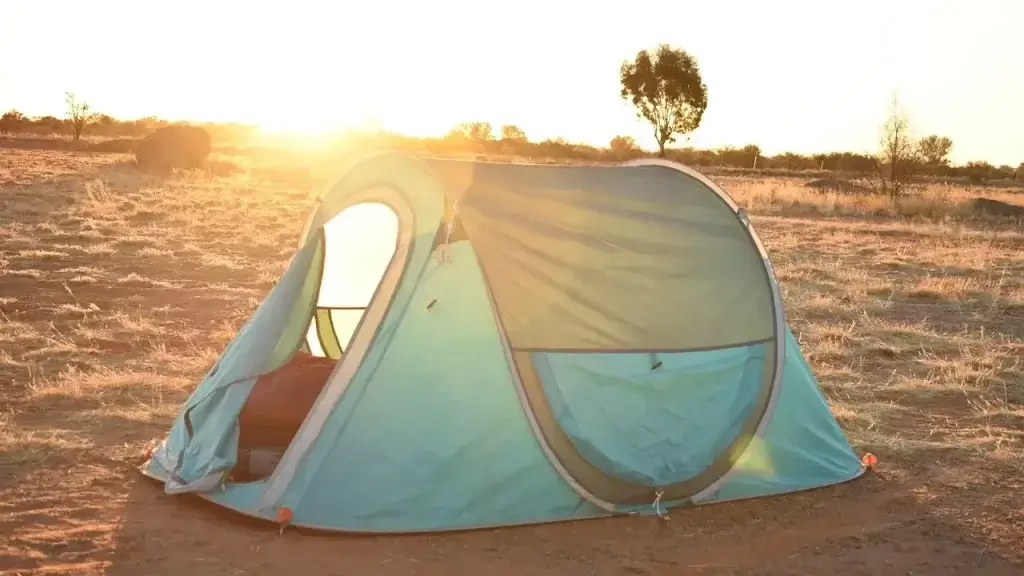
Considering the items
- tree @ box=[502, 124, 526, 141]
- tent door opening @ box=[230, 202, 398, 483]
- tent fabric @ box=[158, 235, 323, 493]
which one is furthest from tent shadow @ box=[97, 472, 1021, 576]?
tree @ box=[502, 124, 526, 141]

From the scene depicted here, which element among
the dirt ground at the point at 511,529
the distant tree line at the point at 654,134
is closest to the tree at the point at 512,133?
the distant tree line at the point at 654,134

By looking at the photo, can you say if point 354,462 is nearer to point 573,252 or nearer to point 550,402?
point 550,402

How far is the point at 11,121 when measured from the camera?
53.7 metres

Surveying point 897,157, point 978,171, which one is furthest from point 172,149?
point 978,171

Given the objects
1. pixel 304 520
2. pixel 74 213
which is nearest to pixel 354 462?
pixel 304 520

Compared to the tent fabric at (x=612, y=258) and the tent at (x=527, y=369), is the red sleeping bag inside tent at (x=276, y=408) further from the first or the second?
the tent fabric at (x=612, y=258)

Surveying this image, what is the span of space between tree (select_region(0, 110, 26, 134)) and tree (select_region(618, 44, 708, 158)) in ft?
110

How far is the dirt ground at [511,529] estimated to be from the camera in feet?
16.1

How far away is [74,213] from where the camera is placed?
18.9 meters

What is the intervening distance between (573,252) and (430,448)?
139 centimetres

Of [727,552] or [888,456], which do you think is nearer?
[727,552]

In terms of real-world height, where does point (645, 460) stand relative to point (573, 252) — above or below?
below

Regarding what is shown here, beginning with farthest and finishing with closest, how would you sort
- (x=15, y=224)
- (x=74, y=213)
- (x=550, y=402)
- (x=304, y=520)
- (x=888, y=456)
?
(x=74, y=213) → (x=15, y=224) → (x=888, y=456) → (x=550, y=402) → (x=304, y=520)

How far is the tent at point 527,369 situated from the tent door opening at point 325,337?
0.13 metres
